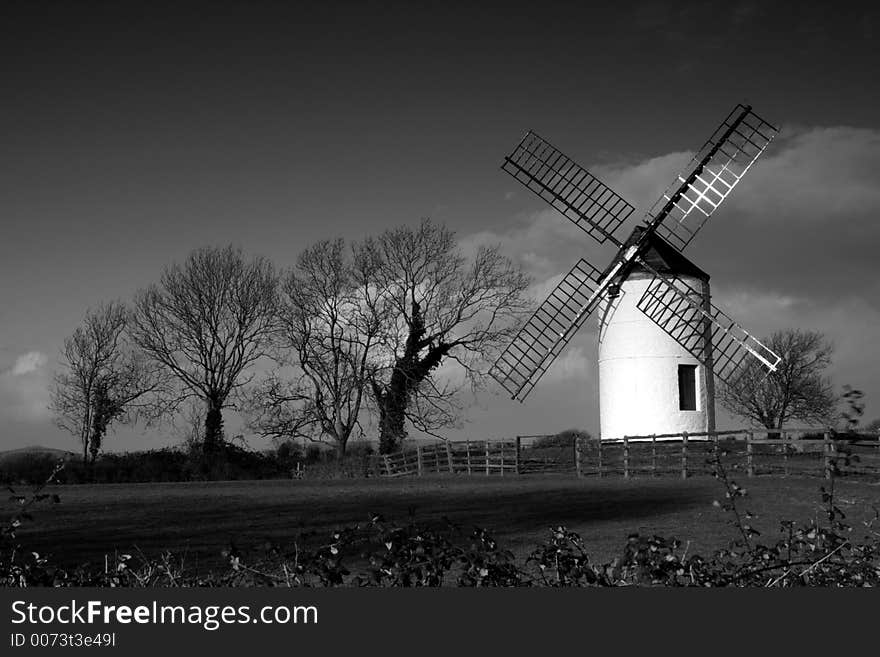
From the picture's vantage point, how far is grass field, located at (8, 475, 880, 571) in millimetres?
14977

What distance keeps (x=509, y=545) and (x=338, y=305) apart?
30.6m

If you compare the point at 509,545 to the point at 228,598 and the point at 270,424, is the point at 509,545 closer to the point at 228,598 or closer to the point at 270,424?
the point at 228,598

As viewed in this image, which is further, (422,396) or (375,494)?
(422,396)

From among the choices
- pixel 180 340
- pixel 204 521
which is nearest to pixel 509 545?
pixel 204 521

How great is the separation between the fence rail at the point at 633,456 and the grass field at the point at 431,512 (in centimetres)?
117

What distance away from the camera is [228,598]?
5012 millimetres

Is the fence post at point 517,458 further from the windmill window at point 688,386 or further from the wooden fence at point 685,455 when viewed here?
the windmill window at point 688,386

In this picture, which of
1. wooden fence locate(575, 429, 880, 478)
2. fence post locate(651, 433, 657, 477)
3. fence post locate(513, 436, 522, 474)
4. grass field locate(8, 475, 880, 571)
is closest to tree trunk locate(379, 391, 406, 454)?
fence post locate(513, 436, 522, 474)

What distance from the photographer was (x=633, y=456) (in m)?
31.0

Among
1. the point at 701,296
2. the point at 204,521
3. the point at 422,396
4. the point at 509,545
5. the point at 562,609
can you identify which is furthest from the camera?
the point at 422,396

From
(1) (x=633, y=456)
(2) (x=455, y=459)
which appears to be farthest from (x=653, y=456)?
(2) (x=455, y=459)

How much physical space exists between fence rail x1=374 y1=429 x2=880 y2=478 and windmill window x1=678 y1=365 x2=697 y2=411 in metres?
1.31

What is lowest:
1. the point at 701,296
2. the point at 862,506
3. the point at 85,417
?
the point at 862,506

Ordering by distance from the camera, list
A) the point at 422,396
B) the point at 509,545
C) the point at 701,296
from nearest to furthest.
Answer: the point at 509,545, the point at 701,296, the point at 422,396
